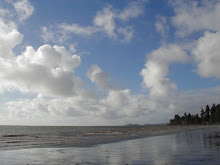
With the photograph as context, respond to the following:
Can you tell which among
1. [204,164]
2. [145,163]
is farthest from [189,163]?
[145,163]

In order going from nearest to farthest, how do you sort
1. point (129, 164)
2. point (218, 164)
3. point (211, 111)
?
point (218, 164)
point (129, 164)
point (211, 111)

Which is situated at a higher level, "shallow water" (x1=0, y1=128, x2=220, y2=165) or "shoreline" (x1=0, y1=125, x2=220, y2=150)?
"shallow water" (x1=0, y1=128, x2=220, y2=165)

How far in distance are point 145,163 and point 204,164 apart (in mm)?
3713

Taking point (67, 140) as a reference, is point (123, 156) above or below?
above

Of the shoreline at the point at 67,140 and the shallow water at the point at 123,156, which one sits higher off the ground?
the shallow water at the point at 123,156

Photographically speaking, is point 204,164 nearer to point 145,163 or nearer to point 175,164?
point 175,164

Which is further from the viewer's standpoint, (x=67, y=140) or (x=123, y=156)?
(x=67, y=140)

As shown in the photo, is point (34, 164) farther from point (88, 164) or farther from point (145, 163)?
point (145, 163)

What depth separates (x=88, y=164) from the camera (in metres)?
14.4

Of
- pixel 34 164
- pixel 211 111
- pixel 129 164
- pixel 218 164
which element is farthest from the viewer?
pixel 211 111

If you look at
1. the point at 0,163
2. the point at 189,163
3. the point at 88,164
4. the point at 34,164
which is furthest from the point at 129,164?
the point at 0,163

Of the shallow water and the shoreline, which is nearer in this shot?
the shallow water

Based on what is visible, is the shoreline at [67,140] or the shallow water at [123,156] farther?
the shoreline at [67,140]

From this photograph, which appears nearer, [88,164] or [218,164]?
[218,164]
